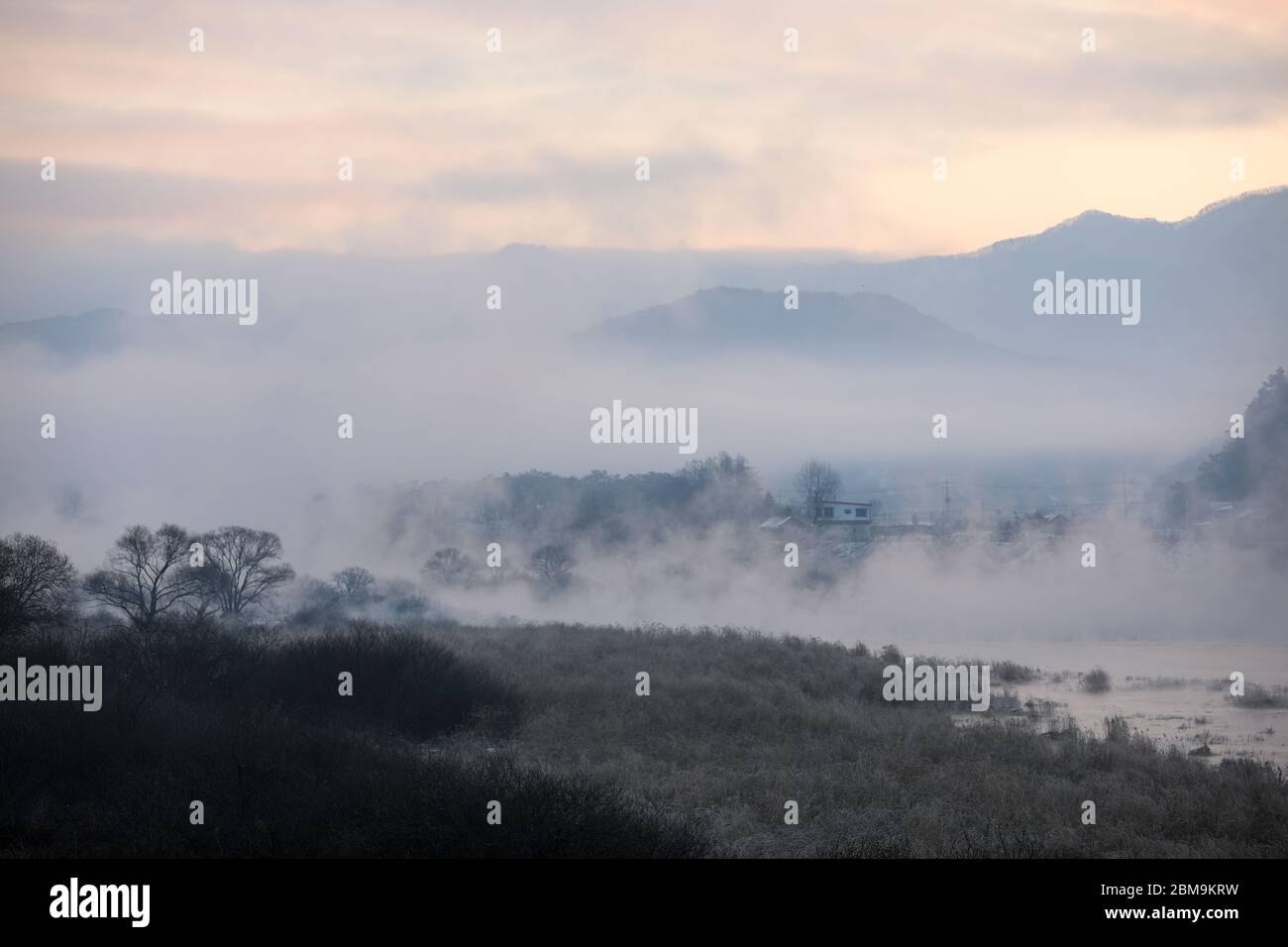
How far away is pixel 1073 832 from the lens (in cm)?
1497

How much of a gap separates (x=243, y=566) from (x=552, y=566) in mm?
31189

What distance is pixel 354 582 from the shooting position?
58250mm

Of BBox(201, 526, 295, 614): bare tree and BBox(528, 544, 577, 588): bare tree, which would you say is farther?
BBox(528, 544, 577, 588): bare tree

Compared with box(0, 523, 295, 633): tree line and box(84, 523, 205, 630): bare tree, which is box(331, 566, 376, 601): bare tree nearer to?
box(0, 523, 295, 633): tree line

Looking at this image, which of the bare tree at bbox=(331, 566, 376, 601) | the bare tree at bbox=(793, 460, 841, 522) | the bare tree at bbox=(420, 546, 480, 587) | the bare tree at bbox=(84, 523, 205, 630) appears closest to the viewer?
the bare tree at bbox=(84, 523, 205, 630)

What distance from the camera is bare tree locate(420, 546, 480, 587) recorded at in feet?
225

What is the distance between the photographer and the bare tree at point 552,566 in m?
72.2

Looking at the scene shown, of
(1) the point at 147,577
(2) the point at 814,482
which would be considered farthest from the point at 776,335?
(1) the point at 147,577

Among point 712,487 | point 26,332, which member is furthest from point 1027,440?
point 26,332

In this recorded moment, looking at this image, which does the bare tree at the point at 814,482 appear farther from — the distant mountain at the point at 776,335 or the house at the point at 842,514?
the distant mountain at the point at 776,335

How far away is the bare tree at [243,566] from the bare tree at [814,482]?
2024 inches

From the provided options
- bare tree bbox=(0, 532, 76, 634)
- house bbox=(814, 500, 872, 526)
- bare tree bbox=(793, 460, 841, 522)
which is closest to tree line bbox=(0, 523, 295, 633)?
bare tree bbox=(0, 532, 76, 634)

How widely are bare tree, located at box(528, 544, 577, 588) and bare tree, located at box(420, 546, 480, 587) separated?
3.95m
